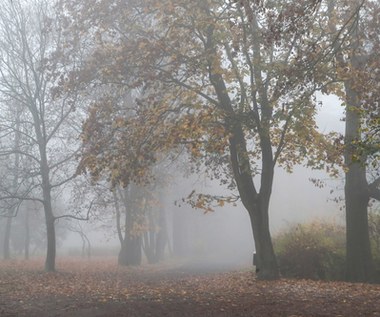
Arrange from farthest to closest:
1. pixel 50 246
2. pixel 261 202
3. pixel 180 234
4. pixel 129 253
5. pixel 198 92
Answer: pixel 180 234 → pixel 129 253 → pixel 50 246 → pixel 261 202 → pixel 198 92

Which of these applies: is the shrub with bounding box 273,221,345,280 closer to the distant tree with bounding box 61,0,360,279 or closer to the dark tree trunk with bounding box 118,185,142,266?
the distant tree with bounding box 61,0,360,279

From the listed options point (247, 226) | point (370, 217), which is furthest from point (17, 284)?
point (247, 226)

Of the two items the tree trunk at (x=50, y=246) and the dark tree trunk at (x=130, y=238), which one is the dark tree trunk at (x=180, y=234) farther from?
the tree trunk at (x=50, y=246)

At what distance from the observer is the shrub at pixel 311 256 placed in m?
15.5

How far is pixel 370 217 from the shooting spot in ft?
57.7

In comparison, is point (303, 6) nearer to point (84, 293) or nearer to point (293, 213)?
point (84, 293)

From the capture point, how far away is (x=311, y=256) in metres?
15.7

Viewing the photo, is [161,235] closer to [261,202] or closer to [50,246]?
[50,246]

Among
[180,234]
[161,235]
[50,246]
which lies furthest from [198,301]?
[180,234]

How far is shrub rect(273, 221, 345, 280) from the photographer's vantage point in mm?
15516

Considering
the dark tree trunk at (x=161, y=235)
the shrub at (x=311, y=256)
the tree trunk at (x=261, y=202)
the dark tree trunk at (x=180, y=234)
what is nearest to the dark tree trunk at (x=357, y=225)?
the shrub at (x=311, y=256)

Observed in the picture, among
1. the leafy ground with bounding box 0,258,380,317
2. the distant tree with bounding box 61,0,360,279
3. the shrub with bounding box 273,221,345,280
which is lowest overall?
the leafy ground with bounding box 0,258,380,317

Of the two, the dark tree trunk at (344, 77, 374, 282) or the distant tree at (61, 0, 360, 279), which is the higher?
the distant tree at (61, 0, 360, 279)

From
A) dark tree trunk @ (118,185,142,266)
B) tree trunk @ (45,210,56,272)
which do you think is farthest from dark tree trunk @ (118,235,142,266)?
tree trunk @ (45,210,56,272)
